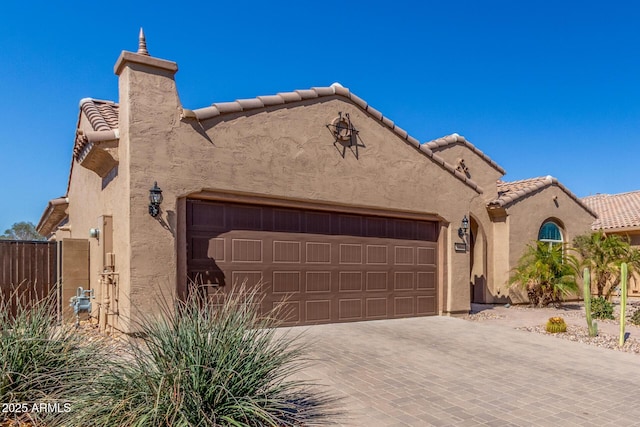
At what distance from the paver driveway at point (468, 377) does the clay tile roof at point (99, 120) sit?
18.0 ft

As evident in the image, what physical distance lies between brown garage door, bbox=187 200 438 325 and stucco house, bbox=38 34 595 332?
29 millimetres

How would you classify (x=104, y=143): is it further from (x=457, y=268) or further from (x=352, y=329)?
(x=457, y=268)

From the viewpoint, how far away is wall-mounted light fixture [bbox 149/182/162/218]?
8086 millimetres

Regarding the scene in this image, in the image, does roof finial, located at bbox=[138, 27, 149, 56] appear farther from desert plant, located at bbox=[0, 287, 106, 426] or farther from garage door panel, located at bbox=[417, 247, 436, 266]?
garage door panel, located at bbox=[417, 247, 436, 266]

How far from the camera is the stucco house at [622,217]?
20844mm

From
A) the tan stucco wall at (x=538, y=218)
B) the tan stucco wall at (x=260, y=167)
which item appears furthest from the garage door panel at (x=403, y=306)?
the tan stucco wall at (x=538, y=218)

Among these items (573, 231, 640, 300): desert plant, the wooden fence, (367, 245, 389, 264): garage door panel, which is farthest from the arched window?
the wooden fence

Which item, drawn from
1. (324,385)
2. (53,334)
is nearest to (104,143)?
(53,334)

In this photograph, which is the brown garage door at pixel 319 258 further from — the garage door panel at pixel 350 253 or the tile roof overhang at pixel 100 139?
the tile roof overhang at pixel 100 139

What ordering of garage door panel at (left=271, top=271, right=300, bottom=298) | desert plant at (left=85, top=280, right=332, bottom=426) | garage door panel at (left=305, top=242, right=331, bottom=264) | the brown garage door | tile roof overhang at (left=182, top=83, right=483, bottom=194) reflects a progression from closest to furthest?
desert plant at (left=85, top=280, right=332, bottom=426), tile roof overhang at (left=182, top=83, right=483, bottom=194), the brown garage door, garage door panel at (left=271, top=271, right=300, bottom=298), garage door panel at (left=305, top=242, right=331, bottom=264)

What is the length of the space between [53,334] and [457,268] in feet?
34.1

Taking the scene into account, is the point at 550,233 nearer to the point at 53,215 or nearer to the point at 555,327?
the point at 555,327

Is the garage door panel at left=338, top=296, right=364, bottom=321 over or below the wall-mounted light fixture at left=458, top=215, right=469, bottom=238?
below

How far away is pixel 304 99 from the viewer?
10.4m
